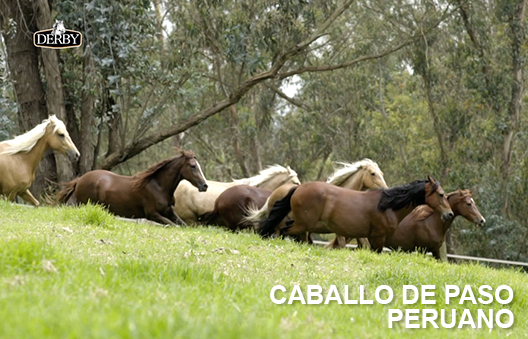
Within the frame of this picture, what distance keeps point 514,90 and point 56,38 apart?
49.2 ft

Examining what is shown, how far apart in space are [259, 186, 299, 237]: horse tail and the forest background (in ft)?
17.7

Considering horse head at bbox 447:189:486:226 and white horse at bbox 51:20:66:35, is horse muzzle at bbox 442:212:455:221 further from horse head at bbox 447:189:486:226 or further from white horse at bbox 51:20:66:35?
white horse at bbox 51:20:66:35

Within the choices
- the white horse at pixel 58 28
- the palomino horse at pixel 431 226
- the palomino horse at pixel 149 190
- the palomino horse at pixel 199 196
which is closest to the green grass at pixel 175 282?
the palomino horse at pixel 149 190

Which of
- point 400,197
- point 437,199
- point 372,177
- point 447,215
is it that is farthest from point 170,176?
point 447,215

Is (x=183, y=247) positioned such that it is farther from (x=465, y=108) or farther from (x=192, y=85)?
(x=465, y=108)

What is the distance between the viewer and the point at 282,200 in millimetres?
12930

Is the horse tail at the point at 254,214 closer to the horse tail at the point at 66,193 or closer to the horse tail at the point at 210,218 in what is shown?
the horse tail at the point at 210,218

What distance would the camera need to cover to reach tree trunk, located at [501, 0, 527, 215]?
2502cm

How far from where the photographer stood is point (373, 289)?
24.4ft

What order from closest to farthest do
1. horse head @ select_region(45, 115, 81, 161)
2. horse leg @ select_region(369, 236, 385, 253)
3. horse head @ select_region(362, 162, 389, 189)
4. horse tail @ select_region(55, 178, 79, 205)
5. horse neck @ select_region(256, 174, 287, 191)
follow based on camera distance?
1. horse leg @ select_region(369, 236, 385, 253)
2. horse head @ select_region(45, 115, 81, 161)
3. horse head @ select_region(362, 162, 389, 189)
4. horse tail @ select_region(55, 178, 79, 205)
5. horse neck @ select_region(256, 174, 287, 191)

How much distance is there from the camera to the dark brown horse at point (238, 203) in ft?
46.8

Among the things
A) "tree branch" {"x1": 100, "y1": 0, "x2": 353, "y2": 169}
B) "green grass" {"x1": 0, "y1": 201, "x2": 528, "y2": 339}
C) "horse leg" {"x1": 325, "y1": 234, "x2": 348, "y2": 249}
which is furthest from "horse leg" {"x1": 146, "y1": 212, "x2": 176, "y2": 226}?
"tree branch" {"x1": 100, "y1": 0, "x2": 353, "y2": 169}

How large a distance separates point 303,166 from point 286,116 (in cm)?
284

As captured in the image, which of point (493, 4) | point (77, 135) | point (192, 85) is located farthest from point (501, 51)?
point (77, 135)
